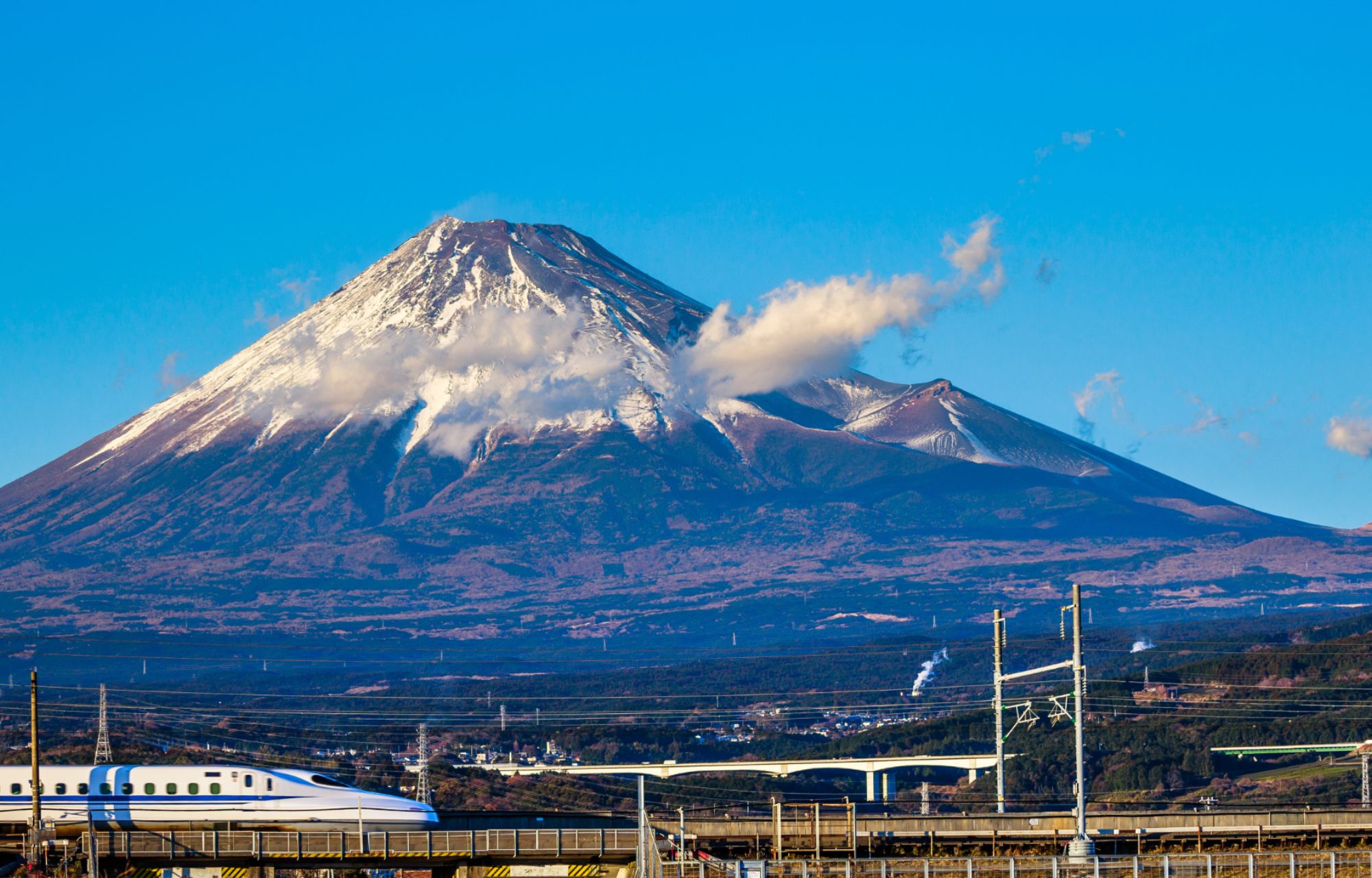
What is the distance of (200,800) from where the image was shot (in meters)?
71.4

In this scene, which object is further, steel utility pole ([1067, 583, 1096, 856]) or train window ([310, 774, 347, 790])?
train window ([310, 774, 347, 790])

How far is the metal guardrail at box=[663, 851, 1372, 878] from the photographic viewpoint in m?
44.7

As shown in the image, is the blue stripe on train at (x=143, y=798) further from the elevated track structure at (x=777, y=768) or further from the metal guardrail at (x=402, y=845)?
the elevated track structure at (x=777, y=768)

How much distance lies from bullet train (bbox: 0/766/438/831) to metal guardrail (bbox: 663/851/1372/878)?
67.9ft

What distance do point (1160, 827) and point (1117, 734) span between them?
92.8 m

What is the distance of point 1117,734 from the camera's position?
535 ft

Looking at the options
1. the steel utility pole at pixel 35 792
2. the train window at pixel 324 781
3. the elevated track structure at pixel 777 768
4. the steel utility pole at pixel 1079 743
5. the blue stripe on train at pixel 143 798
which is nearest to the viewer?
the steel utility pole at pixel 1079 743

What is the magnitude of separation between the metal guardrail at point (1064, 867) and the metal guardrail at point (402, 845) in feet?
36.4

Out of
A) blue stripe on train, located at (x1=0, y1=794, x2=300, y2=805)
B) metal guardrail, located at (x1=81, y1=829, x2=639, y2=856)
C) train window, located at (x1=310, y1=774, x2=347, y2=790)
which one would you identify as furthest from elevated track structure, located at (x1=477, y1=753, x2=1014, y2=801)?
metal guardrail, located at (x1=81, y1=829, x2=639, y2=856)

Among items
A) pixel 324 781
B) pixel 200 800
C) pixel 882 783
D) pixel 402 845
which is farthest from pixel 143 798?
pixel 882 783

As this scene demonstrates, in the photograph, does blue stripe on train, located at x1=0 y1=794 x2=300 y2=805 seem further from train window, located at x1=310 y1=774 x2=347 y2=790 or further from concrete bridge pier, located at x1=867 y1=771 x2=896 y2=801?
concrete bridge pier, located at x1=867 y1=771 x2=896 y2=801

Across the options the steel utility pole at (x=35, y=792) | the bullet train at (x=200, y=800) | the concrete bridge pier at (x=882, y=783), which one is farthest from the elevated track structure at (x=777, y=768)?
the steel utility pole at (x=35, y=792)

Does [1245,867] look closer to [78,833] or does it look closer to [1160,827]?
[1160,827]

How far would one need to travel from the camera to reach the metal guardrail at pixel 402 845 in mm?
64875
